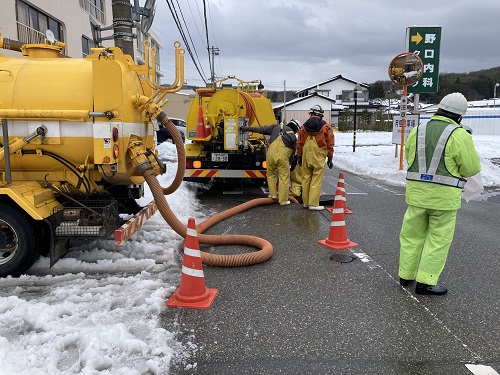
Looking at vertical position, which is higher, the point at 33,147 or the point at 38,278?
the point at 33,147

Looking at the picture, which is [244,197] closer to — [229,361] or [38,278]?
[38,278]

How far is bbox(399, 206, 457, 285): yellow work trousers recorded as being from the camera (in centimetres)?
409

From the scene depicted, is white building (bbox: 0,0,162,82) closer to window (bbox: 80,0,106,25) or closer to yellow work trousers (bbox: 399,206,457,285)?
window (bbox: 80,0,106,25)

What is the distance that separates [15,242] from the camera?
4.56 metres

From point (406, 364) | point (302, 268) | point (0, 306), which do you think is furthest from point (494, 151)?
point (0, 306)

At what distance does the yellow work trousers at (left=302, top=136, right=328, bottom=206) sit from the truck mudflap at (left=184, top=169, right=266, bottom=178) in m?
1.63

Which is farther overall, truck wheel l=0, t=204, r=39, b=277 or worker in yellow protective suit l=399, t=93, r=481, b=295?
truck wheel l=0, t=204, r=39, b=277

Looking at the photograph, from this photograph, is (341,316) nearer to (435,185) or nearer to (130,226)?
(435,185)

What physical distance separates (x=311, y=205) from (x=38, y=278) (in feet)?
16.8

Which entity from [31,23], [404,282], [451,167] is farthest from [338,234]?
[31,23]

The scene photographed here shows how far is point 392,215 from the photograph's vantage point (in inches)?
309

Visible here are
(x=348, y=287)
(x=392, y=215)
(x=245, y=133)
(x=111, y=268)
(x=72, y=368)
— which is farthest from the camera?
(x=245, y=133)

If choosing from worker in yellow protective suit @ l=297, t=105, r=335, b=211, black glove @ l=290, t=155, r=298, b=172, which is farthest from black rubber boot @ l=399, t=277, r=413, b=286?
black glove @ l=290, t=155, r=298, b=172

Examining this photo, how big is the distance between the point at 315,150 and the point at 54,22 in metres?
16.9
